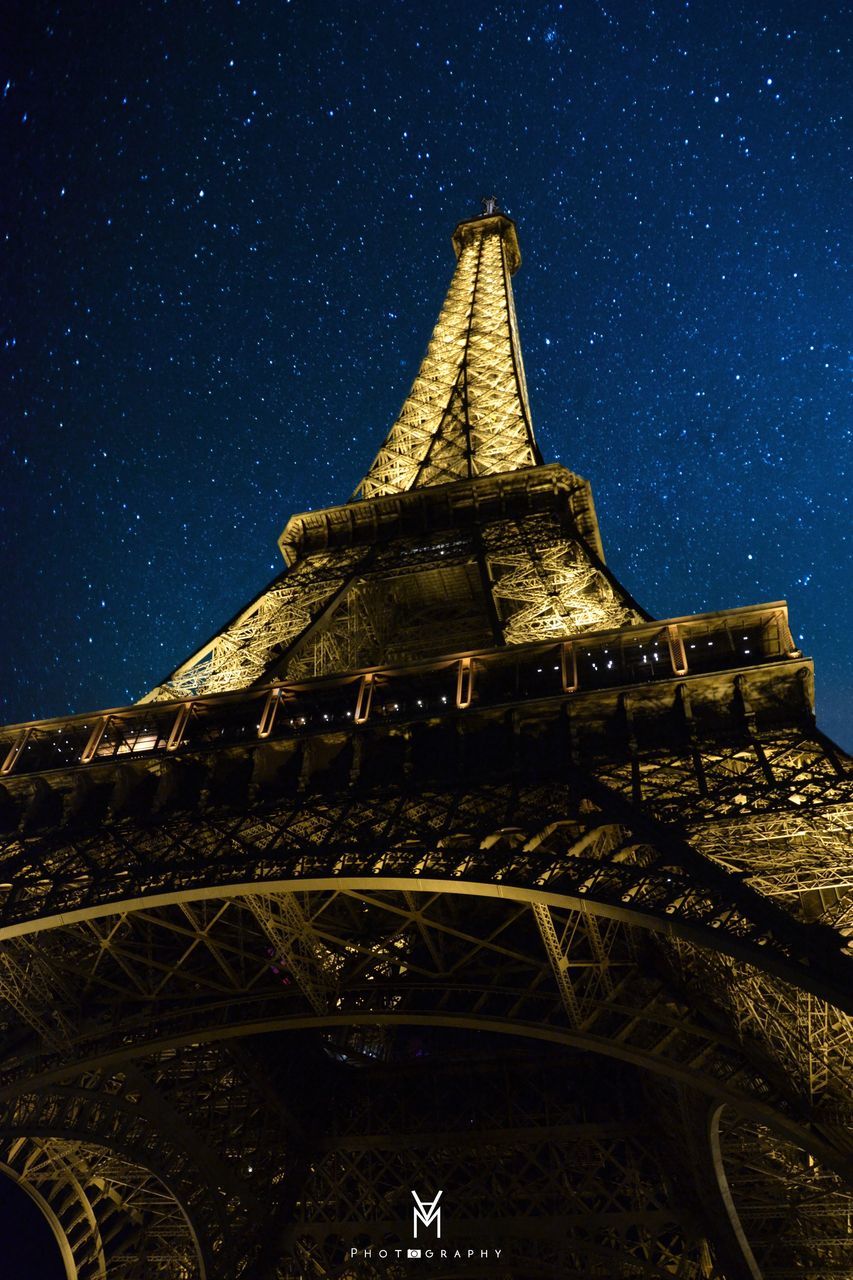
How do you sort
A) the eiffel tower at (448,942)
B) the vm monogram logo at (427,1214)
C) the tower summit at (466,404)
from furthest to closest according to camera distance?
1. the tower summit at (466,404)
2. the vm monogram logo at (427,1214)
3. the eiffel tower at (448,942)

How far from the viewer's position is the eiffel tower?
510 inches

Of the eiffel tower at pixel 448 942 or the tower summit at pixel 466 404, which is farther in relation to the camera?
the tower summit at pixel 466 404

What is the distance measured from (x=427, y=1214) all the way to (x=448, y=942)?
362 inches

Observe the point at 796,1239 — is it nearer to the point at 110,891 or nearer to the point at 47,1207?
the point at 110,891

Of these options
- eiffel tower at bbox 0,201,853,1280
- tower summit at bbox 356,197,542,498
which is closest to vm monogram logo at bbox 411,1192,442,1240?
eiffel tower at bbox 0,201,853,1280

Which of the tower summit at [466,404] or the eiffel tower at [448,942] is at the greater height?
the tower summit at [466,404]

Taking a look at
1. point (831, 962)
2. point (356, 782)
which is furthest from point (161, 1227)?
point (831, 962)

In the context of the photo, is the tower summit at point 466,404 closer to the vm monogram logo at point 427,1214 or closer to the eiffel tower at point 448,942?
the eiffel tower at point 448,942

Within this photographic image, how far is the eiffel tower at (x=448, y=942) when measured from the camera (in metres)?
13.0

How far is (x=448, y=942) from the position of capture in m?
19.0

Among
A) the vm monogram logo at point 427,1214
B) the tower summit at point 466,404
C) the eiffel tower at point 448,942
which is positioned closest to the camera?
the eiffel tower at point 448,942

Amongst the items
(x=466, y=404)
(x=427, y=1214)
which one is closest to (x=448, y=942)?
(x=427, y=1214)

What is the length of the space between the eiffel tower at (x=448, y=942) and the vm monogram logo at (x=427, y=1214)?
179 millimetres

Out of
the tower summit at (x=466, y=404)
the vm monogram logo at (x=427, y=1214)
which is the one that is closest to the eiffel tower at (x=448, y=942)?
the vm monogram logo at (x=427, y=1214)
